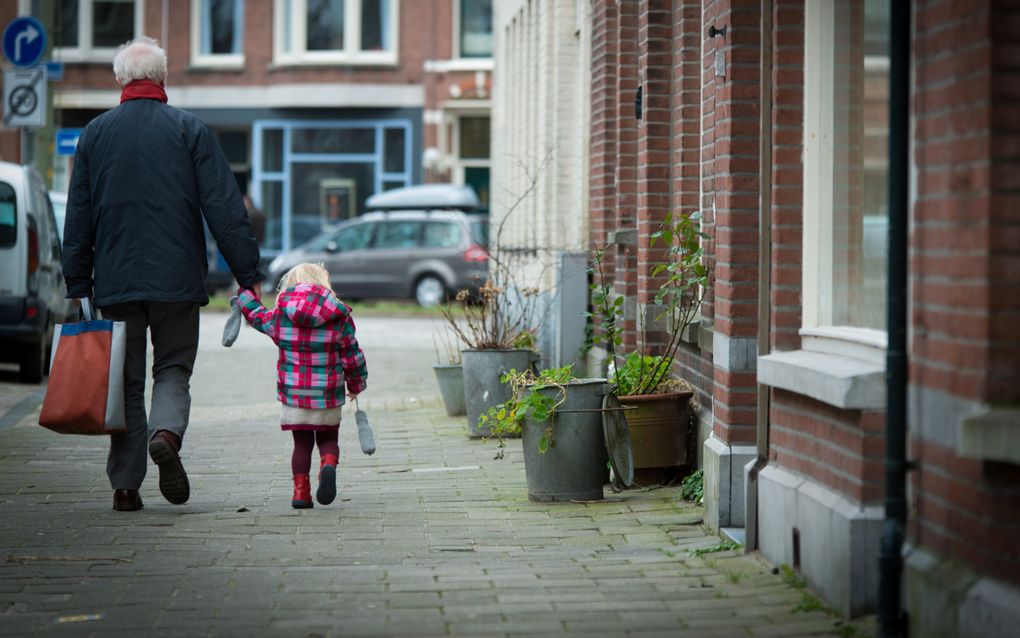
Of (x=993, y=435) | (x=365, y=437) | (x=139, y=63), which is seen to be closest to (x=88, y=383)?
(x=365, y=437)

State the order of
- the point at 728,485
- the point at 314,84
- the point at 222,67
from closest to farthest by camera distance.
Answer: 1. the point at 728,485
2. the point at 314,84
3. the point at 222,67

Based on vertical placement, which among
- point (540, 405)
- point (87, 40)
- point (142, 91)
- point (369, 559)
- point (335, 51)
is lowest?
point (369, 559)

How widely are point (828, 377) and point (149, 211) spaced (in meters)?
3.63

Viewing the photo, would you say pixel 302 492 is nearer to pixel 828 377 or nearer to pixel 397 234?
pixel 828 377

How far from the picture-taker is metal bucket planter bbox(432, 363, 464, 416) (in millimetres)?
12336

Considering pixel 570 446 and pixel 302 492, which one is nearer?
pixel 302 492

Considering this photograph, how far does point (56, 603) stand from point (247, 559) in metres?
1.01

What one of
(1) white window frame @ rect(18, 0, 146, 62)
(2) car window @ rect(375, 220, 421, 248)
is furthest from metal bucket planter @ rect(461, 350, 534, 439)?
(1) white window frame @ rect(18, 0, 146, 62)

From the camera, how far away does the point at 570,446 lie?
823 cm

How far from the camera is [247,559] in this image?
22.0ft

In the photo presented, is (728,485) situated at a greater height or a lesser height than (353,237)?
lesser

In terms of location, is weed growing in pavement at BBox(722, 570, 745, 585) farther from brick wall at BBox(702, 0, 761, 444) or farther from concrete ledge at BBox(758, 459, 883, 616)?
brick wall at BBox(702, 0, 761, 444)

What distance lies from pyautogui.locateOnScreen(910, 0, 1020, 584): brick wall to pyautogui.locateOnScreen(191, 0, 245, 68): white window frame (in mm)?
33998

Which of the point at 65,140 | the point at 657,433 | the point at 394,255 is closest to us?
the point at 657,433
